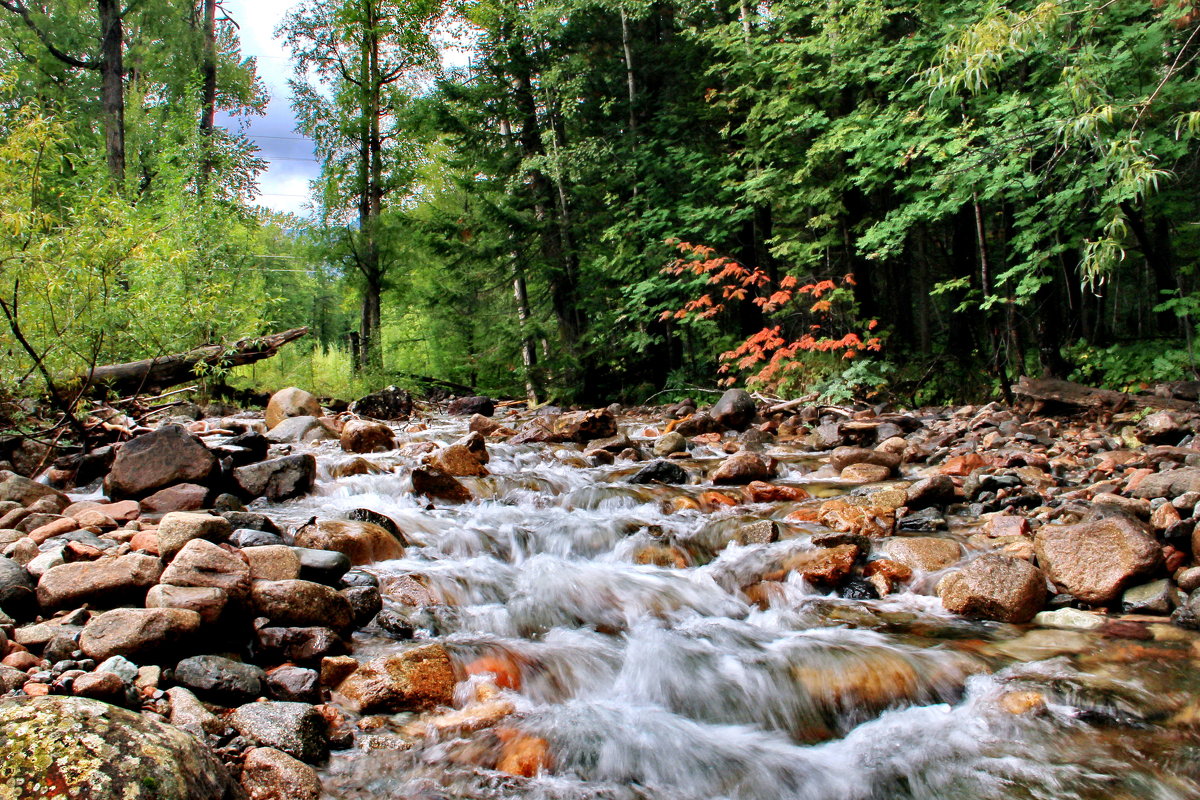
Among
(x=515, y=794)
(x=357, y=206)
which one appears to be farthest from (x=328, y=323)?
(x=515, y=794)

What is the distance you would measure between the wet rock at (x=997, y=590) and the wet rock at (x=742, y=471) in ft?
10.4

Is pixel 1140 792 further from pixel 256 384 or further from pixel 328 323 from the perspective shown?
pixel 328 323

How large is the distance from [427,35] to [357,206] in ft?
17.4

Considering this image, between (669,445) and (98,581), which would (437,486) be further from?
(669,445)

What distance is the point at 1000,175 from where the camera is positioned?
25.7 ft

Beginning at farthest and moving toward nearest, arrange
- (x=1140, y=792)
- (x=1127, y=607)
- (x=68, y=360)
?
(x=68, y=360), (x=1127, y=607), (x=1140, y=792)

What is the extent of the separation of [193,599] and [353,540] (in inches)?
59.4

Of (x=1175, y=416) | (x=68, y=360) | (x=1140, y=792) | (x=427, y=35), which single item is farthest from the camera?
(x=427, y=35)

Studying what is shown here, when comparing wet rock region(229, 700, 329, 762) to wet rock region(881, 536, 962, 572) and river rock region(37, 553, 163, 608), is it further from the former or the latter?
wet rock region(881, 536, 962, 572)

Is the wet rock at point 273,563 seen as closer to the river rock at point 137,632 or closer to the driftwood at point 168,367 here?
the river rock at point 137,632

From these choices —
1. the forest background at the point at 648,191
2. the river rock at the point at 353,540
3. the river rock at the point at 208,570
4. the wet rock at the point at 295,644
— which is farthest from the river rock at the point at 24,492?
the wet rock at the point at 295,644

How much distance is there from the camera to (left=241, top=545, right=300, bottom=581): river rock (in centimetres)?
349

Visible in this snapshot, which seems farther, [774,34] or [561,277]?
[561,277]

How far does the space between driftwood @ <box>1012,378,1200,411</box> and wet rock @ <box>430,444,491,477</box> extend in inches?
281
